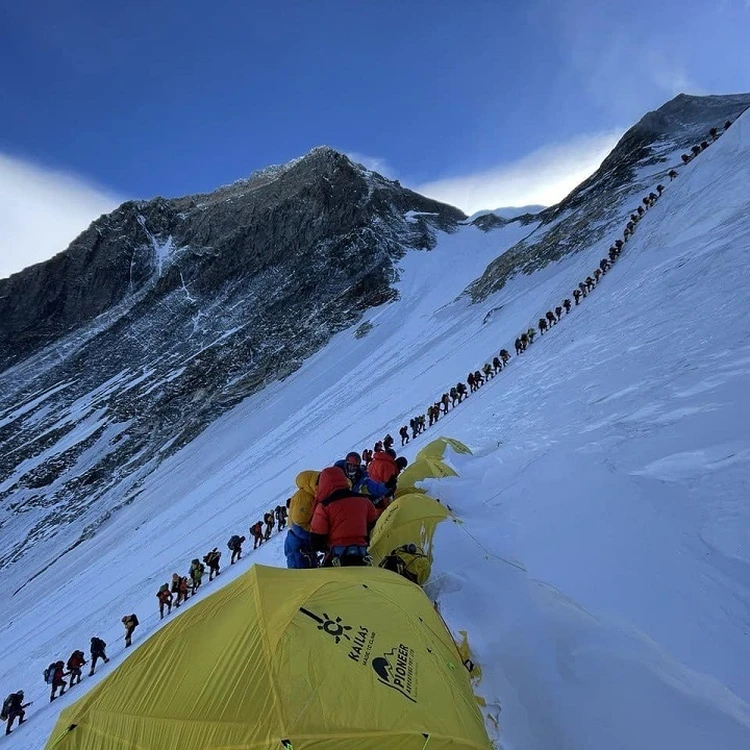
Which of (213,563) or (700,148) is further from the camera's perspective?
(700,148)

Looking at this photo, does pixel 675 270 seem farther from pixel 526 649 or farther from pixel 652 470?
pixel 526 649

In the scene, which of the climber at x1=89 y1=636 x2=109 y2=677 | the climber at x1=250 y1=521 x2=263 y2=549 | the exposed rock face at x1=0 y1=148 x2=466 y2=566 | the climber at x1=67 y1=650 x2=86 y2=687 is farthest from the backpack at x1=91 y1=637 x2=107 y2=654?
the exposed rock face at x1=0 y1=148 x2=466 y2=566

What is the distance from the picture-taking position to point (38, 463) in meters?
51.9

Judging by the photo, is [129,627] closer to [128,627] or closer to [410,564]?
[128,627]

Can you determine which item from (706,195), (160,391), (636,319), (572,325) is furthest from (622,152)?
(160,391)

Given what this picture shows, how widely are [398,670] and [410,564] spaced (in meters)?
3.01

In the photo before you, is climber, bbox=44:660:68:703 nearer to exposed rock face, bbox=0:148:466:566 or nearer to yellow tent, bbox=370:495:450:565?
yellow tent, bbox=370:495:450:565

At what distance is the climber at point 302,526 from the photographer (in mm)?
6367

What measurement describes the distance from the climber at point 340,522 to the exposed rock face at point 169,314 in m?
39.6

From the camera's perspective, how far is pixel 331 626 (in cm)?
362

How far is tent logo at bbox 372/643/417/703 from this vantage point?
3268mm

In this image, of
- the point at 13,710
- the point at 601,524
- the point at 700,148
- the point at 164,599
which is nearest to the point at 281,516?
the point at 164,599

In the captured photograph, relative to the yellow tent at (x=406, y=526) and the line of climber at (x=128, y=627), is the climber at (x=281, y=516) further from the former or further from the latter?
the yellow tent at (x=406, y=526)

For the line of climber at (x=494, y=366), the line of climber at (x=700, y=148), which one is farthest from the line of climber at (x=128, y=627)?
the line of climber at (x=700, y=148)
